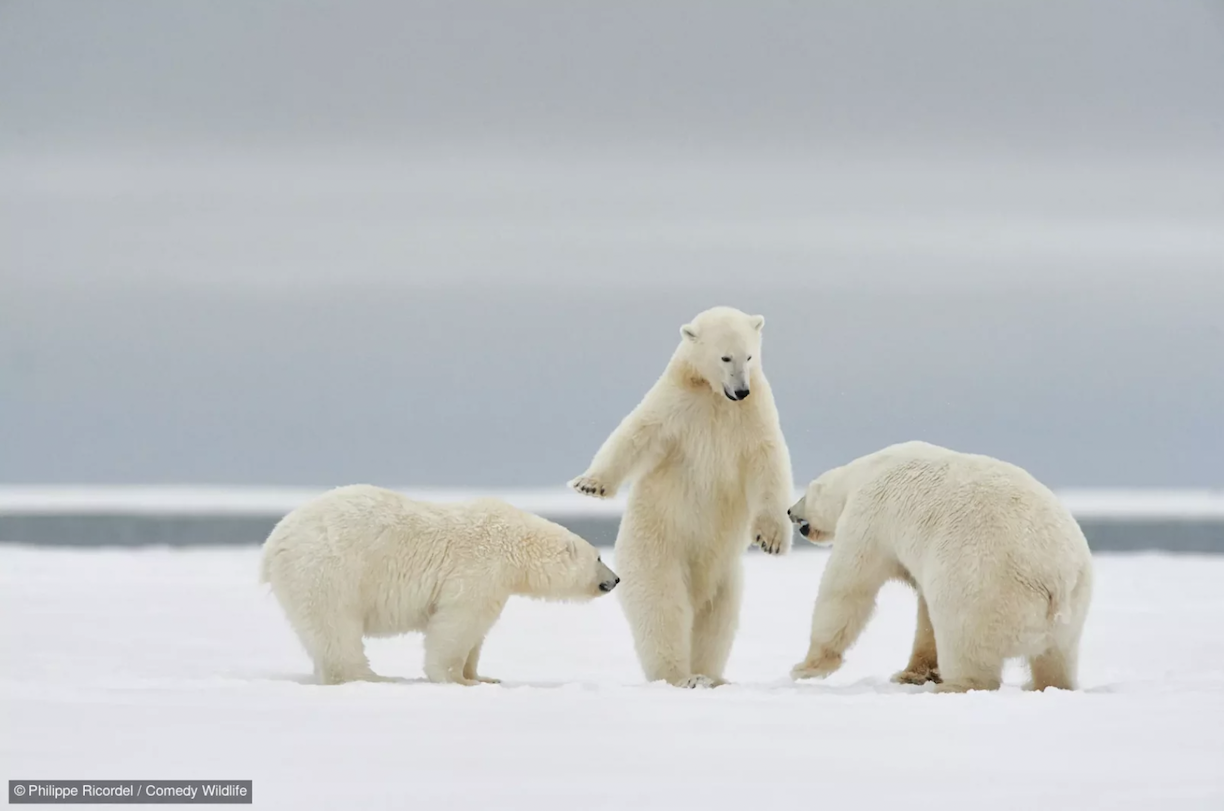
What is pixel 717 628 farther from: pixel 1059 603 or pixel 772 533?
pixel 1059 603

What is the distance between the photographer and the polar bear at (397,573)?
214 inches

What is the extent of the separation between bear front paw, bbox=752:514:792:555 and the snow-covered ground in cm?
53

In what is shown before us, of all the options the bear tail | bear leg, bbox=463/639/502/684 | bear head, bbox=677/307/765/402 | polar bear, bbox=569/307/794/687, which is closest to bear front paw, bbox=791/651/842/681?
polar bear, bbox=569/307/794/687

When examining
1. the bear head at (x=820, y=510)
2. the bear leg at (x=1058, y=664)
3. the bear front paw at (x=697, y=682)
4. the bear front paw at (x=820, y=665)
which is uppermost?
the bear head at (x=820, y=510)

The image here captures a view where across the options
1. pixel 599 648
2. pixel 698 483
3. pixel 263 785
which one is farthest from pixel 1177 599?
pixel 263 785

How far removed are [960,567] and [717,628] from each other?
1364mm

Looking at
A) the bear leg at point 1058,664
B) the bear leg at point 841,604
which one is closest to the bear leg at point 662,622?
the bear leg at point 841,604

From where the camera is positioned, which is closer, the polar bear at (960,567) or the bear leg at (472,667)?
the polar bear at (960,567)

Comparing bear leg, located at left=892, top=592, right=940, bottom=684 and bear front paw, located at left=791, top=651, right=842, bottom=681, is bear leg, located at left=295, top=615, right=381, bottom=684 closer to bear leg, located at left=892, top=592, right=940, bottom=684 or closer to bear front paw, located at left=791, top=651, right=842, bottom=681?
bear front paw, located at left=791, top=651, right=842, bottom=681

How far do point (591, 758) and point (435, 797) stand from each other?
499 millimetres

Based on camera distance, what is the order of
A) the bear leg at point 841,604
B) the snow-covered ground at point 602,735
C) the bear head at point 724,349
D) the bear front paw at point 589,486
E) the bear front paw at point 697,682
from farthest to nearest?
the bear front paw at point 589,486, the bear head at point 724,349, the bear front paw at point 697,682, the bear leg at point 841,604, the snow-covered ground at point 602,735

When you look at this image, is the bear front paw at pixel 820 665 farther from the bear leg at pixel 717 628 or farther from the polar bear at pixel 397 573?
the polar bear at pixel 397 573

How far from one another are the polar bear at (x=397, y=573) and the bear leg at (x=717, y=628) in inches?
27.6

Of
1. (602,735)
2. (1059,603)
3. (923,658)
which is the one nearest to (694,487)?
(923,658)
